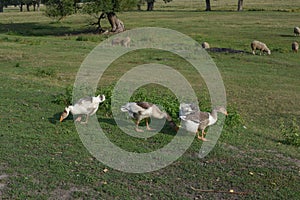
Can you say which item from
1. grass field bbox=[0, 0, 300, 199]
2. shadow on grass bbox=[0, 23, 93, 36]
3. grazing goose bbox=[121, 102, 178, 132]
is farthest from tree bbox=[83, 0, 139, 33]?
grazing goose bbox=[121, 102, 178, 132]

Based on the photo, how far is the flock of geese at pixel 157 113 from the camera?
8.59 m

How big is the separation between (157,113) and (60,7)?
27.1 m

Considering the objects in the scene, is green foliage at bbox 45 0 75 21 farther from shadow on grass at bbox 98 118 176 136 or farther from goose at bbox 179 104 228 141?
goose at bbox 179 104 228 141

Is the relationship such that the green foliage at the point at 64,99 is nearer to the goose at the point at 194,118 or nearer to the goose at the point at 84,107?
the goose at the point at 84,107

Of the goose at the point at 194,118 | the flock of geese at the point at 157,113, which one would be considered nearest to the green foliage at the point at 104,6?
the flock of geese at the point at 157,113

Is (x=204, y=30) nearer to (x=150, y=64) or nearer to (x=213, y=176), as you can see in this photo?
A: (x=150, y=64)

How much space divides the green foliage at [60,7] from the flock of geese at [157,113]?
82.9ft

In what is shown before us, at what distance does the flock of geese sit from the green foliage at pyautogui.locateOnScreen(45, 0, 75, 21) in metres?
25.3

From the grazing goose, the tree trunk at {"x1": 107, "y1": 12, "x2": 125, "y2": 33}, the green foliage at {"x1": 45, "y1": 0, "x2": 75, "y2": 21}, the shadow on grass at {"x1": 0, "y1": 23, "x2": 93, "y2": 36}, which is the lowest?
the grazing goose

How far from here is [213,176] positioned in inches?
287

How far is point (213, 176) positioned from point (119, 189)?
1.60 m

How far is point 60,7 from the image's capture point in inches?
1342

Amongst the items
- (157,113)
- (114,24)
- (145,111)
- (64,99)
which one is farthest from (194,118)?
(114,24)

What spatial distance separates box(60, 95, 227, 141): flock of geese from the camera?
8586 millimetres
